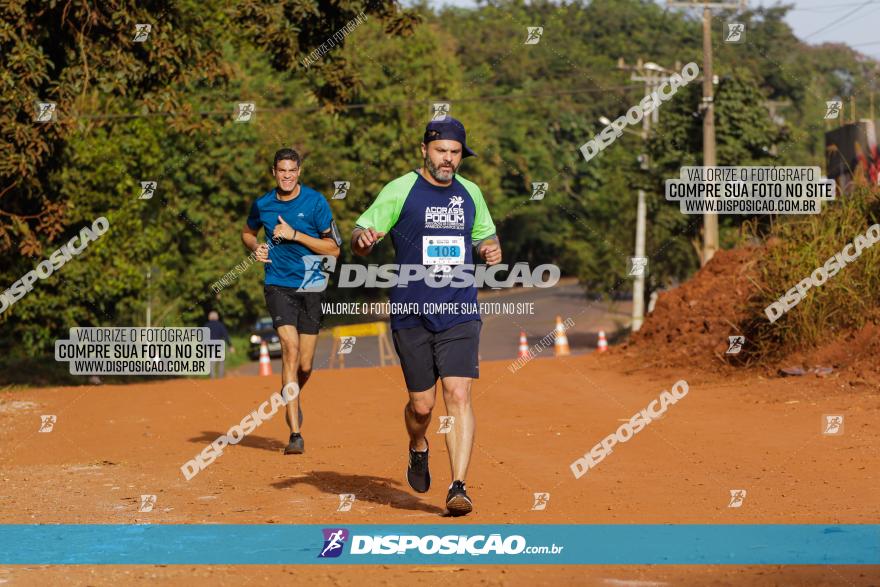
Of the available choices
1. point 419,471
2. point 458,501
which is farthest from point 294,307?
point 458,501

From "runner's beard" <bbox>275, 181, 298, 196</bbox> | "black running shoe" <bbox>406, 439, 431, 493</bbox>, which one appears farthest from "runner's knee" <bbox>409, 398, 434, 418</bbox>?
"runner's beard" <bbox>275, 181, 298, 196</bbox>

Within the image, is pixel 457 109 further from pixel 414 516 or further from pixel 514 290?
pixel 414 516

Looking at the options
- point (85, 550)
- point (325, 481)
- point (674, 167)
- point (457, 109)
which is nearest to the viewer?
point (85, 550)

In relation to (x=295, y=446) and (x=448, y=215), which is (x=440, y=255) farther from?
(x=295, y=446)

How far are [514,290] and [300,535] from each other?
85971 mm

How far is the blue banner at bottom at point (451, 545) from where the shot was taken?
6.06m

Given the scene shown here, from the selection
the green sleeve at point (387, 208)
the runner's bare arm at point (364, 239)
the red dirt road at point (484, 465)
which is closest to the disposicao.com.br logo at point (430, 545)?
the red dirt road at point (484, 465)

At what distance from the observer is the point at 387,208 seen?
281 inches

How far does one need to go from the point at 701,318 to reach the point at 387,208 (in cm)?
1012

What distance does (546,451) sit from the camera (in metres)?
10.1

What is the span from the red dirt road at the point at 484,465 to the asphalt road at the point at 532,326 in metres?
26.5

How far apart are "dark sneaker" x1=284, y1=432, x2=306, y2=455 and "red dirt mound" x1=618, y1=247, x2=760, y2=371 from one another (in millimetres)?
6549

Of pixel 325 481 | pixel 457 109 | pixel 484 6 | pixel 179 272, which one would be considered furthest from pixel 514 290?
pixel 325 481

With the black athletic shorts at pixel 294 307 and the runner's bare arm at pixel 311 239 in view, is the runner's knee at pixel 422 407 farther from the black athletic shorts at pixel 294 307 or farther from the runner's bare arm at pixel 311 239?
the black athletic shorts at pixel 294 307
